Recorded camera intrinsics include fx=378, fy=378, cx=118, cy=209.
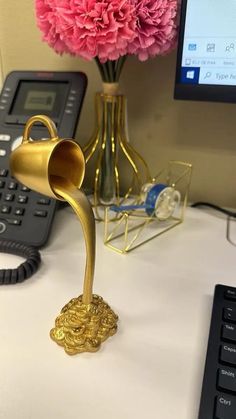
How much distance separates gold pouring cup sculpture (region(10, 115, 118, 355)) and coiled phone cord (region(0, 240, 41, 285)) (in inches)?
3.5

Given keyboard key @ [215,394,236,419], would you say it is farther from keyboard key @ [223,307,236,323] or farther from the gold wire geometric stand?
the gold wire geometric stand

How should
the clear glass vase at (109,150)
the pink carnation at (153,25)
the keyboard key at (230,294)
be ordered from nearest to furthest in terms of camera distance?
A: the keyboard key at (230,294), the pink carnation at (153,25), the clear glass vase at (109,150)

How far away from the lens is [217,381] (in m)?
0.27

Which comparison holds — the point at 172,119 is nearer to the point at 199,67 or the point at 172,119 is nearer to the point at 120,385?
the point at 199,67

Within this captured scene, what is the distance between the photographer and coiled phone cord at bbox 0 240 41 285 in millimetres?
407

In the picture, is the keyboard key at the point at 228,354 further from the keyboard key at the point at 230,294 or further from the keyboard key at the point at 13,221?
the keyboard key at the point at 13,221

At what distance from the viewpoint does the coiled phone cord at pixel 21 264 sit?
0.41 meters

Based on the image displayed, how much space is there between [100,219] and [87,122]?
0.68 ft

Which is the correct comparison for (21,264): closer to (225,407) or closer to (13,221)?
(13,221)

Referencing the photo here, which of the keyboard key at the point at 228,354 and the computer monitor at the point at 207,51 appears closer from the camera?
the keyboard key at the point at 228,354

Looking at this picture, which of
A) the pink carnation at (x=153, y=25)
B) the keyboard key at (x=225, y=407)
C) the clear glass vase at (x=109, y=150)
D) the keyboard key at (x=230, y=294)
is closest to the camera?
the keyboard key at (x=225, y=407)

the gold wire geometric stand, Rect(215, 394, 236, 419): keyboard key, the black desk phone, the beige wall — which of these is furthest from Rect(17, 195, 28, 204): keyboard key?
Rect(215, 394, 236, 419): keyboard key

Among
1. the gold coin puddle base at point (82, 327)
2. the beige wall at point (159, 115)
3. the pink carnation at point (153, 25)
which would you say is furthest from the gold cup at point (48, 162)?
the beige wall at point (159, 115)

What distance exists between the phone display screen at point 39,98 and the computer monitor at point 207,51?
0.18m
